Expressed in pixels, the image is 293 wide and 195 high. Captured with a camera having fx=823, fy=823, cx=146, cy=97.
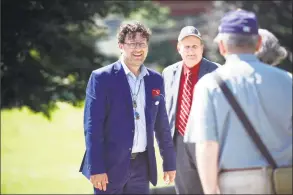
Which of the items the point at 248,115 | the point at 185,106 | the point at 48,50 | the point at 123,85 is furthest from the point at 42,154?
the point at 248,115

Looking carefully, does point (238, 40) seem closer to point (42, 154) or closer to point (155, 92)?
point (155, 92)

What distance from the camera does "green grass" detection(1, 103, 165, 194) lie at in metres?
11.9

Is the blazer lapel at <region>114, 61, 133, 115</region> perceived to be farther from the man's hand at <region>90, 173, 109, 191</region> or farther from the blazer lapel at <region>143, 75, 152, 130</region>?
the man's hand at <region>90, 173, 109, 191</region>

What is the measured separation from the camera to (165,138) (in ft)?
21.8

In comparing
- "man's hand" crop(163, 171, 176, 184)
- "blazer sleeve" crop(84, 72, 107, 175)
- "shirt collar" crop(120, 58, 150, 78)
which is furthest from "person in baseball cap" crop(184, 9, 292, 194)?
"man's hand" crop(163, 171, 176, 184)

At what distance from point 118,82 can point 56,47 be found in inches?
188

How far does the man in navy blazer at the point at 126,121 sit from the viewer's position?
614cm

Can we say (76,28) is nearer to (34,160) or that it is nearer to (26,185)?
(26,185)

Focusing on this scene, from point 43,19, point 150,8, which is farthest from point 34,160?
point 43,19

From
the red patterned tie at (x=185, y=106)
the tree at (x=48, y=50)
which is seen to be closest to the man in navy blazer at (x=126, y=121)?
the red patterned tie at (x=185, y=106)

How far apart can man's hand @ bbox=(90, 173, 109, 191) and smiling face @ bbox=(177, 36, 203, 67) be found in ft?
4.55

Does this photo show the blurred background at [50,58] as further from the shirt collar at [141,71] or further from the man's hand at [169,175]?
the man's hand at [169,175]

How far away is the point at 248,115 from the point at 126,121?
78.8 inches

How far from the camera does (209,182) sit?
14.3 feet
